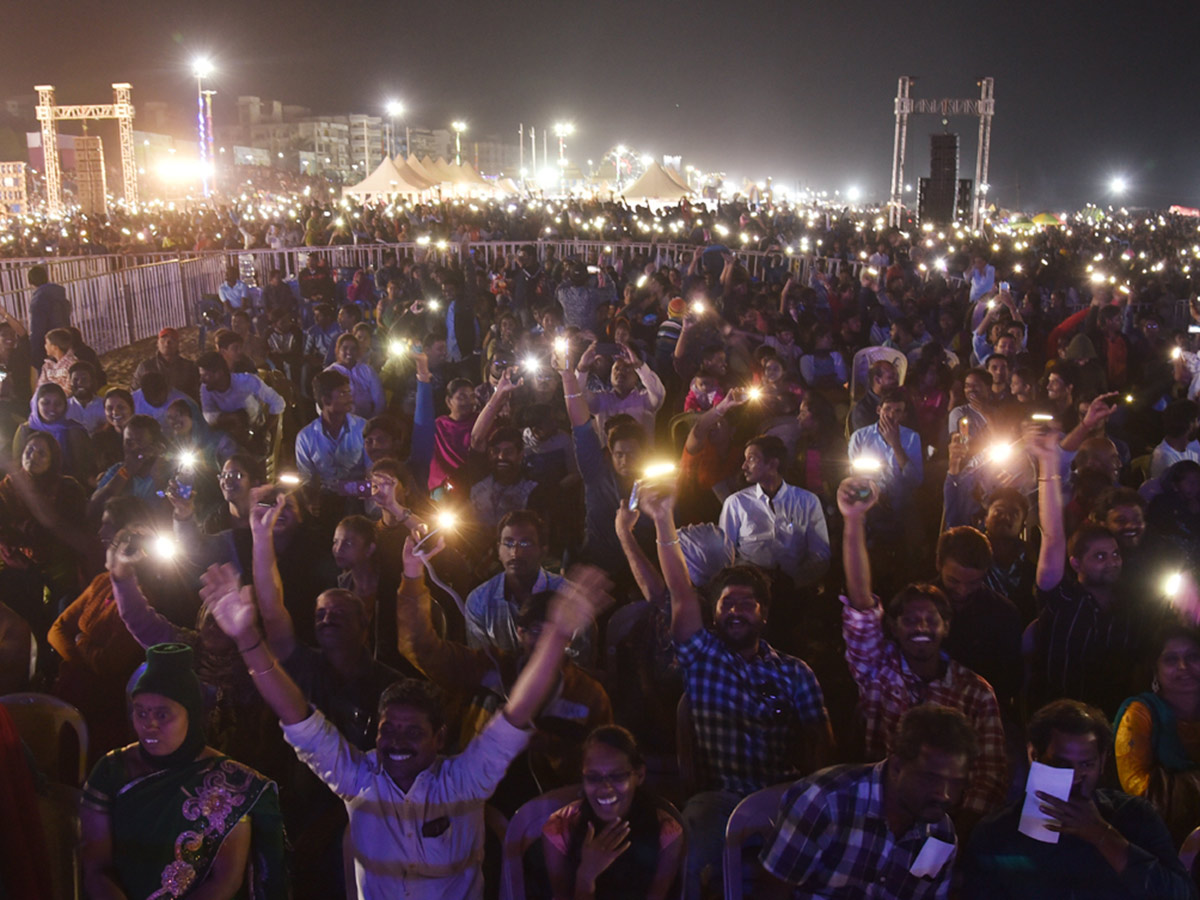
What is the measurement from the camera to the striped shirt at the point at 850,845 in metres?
2.67

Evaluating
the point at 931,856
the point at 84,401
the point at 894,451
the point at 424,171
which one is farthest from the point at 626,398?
the point at 424,171

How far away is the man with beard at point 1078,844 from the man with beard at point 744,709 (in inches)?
27.0

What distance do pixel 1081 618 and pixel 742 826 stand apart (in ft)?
5.72

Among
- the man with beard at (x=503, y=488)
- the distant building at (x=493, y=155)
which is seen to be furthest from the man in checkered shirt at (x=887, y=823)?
the distant building at (x=493, y=155)

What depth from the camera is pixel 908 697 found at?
129 inches

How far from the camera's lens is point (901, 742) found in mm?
2697

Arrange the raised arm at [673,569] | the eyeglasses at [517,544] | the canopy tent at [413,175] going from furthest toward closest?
the canopy tent at [413,175] < the eyeglasses at [517,544] < the raised arm at [673,569]

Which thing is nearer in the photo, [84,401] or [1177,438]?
[1177,438]

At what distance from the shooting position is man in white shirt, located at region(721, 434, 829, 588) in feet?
15.8

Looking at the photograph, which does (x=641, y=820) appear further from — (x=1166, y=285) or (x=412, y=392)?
(x=1166, y=285)

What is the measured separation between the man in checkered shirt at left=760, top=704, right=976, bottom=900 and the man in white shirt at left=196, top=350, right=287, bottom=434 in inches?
211

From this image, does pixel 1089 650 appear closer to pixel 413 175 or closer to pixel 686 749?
pixel 686 749

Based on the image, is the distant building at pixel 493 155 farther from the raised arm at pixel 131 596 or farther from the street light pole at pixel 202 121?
the raised arm at pixel 131 596

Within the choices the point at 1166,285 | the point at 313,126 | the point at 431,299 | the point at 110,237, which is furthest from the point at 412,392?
the point at 313,126
